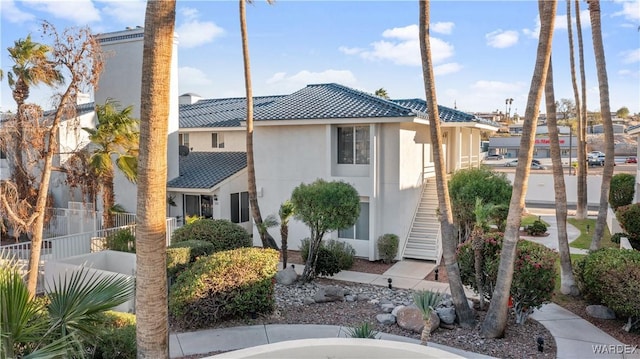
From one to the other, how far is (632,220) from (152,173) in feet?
54.3

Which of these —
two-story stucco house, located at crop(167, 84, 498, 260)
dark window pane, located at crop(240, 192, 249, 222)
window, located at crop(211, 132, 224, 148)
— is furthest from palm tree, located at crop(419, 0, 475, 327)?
window, located at crop(211, 132, 224, 148)

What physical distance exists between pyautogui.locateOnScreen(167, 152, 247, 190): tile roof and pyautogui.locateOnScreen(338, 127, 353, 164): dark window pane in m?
5.29

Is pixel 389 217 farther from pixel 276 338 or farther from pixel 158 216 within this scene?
pixel 158 216

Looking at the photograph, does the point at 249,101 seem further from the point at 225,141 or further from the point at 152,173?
the point at 152,173

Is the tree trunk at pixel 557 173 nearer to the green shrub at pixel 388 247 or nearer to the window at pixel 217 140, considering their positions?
the green shrub at pixel 388 247

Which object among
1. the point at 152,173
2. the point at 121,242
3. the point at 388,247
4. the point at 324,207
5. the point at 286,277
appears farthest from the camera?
the point at 388,247

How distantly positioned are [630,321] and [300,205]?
27.7 feet

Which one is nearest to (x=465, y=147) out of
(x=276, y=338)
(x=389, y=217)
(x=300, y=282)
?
(x=389, y=217)

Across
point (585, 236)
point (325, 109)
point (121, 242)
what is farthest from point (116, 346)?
point (585, 236)

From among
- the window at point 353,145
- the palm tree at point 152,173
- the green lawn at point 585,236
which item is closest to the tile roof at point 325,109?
the window at point 353,145

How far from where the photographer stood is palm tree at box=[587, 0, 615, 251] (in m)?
12.5

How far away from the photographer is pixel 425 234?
57.1 feet

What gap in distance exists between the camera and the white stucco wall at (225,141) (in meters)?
23.0

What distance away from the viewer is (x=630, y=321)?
9.22 meters
